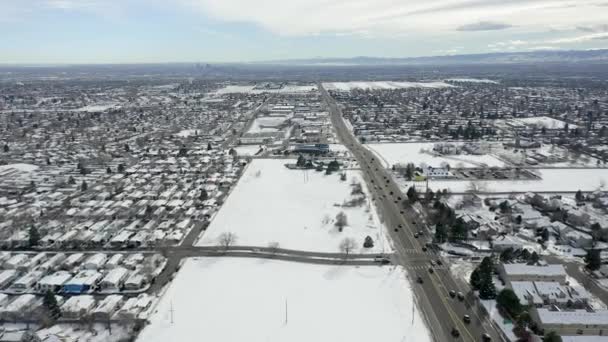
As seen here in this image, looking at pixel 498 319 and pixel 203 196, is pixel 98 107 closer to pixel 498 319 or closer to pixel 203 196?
pixel 203 196

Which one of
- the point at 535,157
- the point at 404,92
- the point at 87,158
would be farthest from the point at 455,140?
the point at 404,92

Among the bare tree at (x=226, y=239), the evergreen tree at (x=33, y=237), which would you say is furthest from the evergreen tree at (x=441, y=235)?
the evergreen tree at (x=33, y=237)

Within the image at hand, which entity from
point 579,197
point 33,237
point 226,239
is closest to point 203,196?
point 226,239

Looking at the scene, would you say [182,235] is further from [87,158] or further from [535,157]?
[535,157]

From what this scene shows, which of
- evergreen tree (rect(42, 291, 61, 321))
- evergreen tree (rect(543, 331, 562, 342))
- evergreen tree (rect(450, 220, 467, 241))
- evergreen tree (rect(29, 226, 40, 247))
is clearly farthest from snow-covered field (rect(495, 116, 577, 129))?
evergreen tree (rect(42, 291, 61, 321))

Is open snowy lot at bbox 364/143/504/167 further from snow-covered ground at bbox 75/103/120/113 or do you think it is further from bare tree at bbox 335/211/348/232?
snow-covered ground at bbox 75/103/120/113
